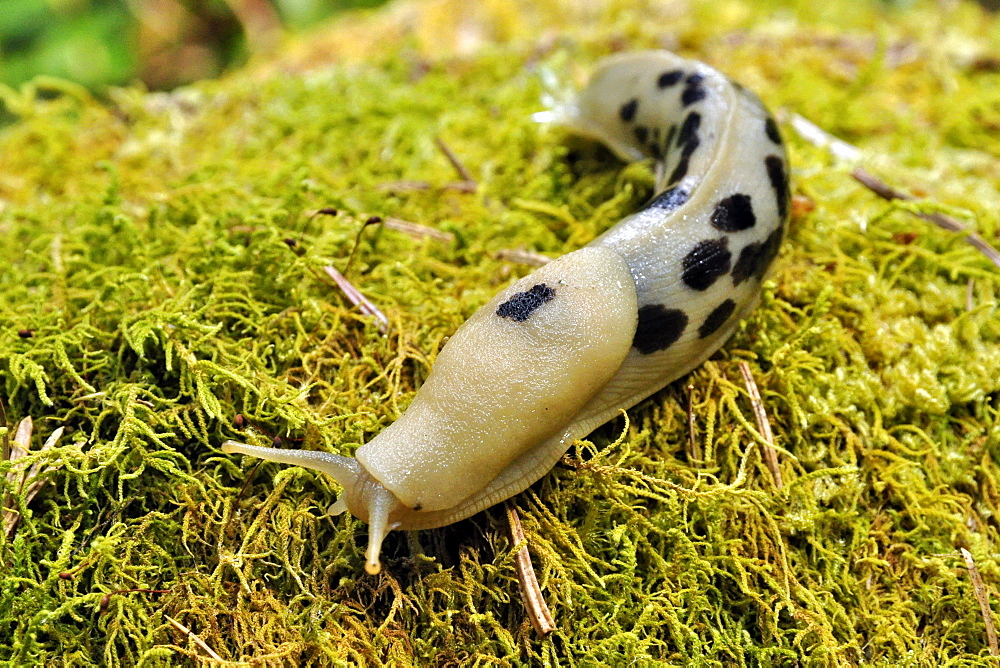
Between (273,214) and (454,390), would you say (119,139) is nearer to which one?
(273,214)

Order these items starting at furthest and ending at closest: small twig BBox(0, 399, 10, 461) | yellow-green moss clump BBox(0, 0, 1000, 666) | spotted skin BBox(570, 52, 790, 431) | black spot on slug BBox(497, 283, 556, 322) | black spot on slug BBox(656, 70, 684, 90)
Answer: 1. black spot on slug BBox(656, 70, 684, 90)
2. spotted skin BBox(570, 52, 790, 431)
3. black spot on slug BBox(497, 283, 556, 322)
4. small twig BBox(0, 399, 10, 461)
5. yellow-green moss clump BBox(0, 0, 1000, 666)

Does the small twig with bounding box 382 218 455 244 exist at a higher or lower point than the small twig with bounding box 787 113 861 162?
higher

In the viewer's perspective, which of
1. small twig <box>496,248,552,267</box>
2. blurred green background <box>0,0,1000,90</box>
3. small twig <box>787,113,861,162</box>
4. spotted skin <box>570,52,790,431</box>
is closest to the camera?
spotted skin <box>570,52,790,431</box>

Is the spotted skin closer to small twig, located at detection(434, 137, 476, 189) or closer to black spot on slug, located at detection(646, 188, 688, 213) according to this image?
black spot on slug, located at detection(646, 188, 688, 213)

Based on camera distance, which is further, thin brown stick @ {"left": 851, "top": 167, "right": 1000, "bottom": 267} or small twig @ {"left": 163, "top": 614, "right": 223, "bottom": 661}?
thin brown stick @ {"left": 851, "top": 167, "right": 1000, "bottom": 267}

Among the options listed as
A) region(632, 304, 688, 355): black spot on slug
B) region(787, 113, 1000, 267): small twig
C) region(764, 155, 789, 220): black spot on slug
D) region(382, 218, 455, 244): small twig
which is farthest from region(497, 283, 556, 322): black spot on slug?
region(787, 113, 1000, 267): small twig

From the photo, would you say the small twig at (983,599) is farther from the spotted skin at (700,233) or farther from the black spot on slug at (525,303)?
the black spot on slug at (525,303)

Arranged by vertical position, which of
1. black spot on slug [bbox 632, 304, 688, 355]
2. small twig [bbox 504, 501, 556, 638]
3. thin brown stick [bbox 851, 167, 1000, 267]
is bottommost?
small twig [bbox 504, 501, 556, 638]
